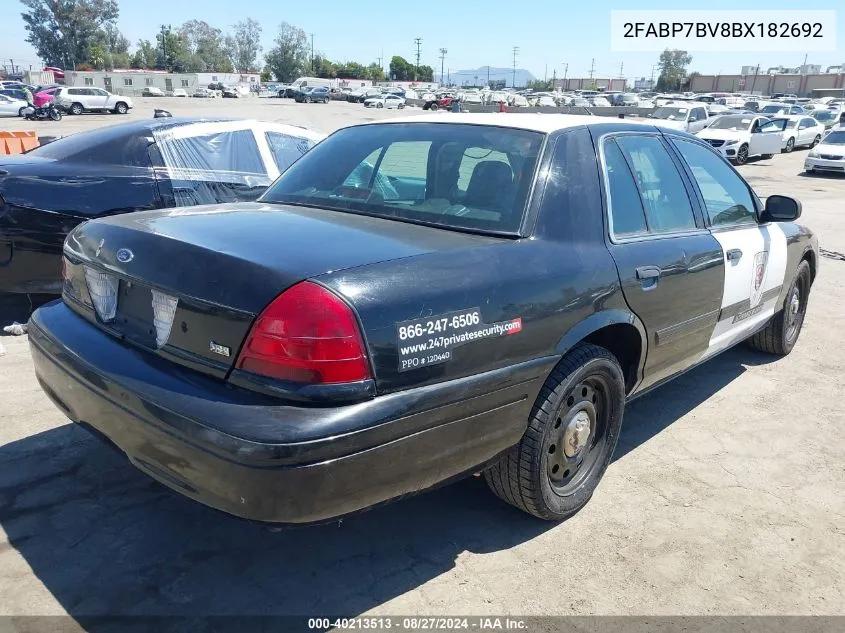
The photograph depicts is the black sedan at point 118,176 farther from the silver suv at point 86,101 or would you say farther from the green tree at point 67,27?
the green tree at point 67,27

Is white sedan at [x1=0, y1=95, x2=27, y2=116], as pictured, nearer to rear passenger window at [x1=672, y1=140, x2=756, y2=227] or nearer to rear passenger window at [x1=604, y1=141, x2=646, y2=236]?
rear passenger window at [x1=672, y1=140, x2=756, y2=227]

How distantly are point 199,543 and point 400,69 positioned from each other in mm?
132768

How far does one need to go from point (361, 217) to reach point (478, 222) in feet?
1.68

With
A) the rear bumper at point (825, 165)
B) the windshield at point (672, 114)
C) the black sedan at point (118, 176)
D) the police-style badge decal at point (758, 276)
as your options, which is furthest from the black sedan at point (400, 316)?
the windshield at point (672, 114)

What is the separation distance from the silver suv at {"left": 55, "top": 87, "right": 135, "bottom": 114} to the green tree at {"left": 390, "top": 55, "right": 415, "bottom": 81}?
Answer: 9284 cm

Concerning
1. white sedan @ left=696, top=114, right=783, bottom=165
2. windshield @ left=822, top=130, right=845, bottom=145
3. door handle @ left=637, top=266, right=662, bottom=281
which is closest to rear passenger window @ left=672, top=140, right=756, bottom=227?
door handle @ left=637, top=266, right=662, bottom=281

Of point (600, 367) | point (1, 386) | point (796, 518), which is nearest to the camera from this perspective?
point (600, 367)

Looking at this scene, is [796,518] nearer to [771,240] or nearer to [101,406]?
[771,240]

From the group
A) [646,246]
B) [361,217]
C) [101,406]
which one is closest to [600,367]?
[646,246]

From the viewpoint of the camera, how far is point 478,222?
2.83 meters

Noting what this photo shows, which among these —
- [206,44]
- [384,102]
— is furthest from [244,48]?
[384,102]

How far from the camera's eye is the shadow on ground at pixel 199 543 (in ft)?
8.27

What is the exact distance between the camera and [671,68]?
382 feet

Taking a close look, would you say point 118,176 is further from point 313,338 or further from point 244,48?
point 244,48
